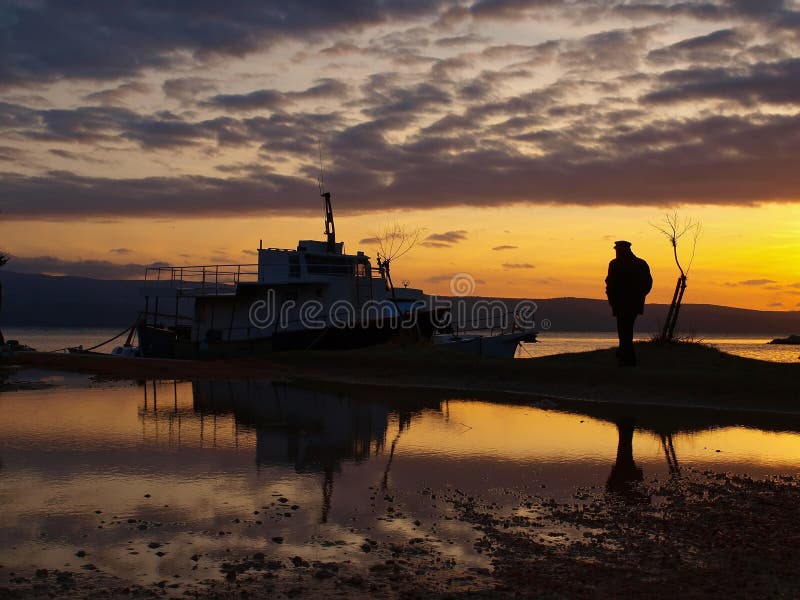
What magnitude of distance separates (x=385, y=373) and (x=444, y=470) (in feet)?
51.0

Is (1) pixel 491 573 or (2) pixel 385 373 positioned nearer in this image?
(1) pixel 491 573

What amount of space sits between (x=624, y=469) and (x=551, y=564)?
5476 mm

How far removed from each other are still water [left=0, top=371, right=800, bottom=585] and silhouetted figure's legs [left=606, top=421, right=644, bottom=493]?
0.12m

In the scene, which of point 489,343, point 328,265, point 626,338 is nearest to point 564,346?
point 489,343

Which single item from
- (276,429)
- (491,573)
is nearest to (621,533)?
(491,573)

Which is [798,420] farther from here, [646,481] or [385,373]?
[385,373]

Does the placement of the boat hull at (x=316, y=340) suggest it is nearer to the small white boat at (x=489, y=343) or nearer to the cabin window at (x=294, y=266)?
the small white boat at (x=489, y=343)

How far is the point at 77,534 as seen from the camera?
815cm

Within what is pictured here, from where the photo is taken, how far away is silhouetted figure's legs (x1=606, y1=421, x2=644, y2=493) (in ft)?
36.2

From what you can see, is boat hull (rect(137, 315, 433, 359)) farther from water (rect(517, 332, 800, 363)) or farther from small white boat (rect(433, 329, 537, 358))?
water (rect(517, 332, 800, 363))

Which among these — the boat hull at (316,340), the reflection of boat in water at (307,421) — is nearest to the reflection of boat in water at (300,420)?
the reflection of boat in water at (307,421)

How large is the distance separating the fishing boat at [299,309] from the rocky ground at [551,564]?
26.3m

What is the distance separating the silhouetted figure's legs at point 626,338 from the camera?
77.8 feet

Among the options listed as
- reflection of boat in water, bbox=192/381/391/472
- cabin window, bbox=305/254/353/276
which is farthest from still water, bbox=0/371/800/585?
cabin window, bbox=305/254/353/276
